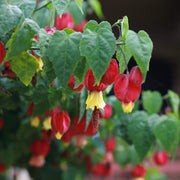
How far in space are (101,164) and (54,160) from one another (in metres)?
0.37

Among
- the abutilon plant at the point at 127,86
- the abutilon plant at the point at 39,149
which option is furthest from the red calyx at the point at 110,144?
the abutilon plant at the point at 127,86

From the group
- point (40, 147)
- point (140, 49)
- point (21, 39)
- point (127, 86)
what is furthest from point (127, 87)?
point (40, 147)

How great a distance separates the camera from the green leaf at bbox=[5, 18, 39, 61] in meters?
0.56

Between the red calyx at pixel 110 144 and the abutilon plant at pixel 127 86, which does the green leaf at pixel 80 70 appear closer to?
the abutilon plant at pixel 127 86

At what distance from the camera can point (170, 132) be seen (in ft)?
2.89

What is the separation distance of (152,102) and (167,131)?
0.20 metres

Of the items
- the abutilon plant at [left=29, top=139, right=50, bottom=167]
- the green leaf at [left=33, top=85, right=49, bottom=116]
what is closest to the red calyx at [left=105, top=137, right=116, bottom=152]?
the abutilon plant at [left=29, top=139, right=50, bottom=167]

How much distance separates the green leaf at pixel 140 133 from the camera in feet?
→ 2.84

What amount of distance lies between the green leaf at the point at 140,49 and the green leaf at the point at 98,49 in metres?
0.03

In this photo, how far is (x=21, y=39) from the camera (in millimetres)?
560

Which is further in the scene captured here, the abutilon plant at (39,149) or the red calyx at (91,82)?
the abutilon plant at (39,149)

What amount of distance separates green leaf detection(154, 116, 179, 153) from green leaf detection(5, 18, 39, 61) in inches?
18.1

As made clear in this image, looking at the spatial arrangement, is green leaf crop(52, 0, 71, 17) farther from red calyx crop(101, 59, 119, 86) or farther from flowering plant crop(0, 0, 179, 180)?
red calyx crop(101, 59, 119, 86)

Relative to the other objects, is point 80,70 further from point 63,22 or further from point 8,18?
point 63,22
